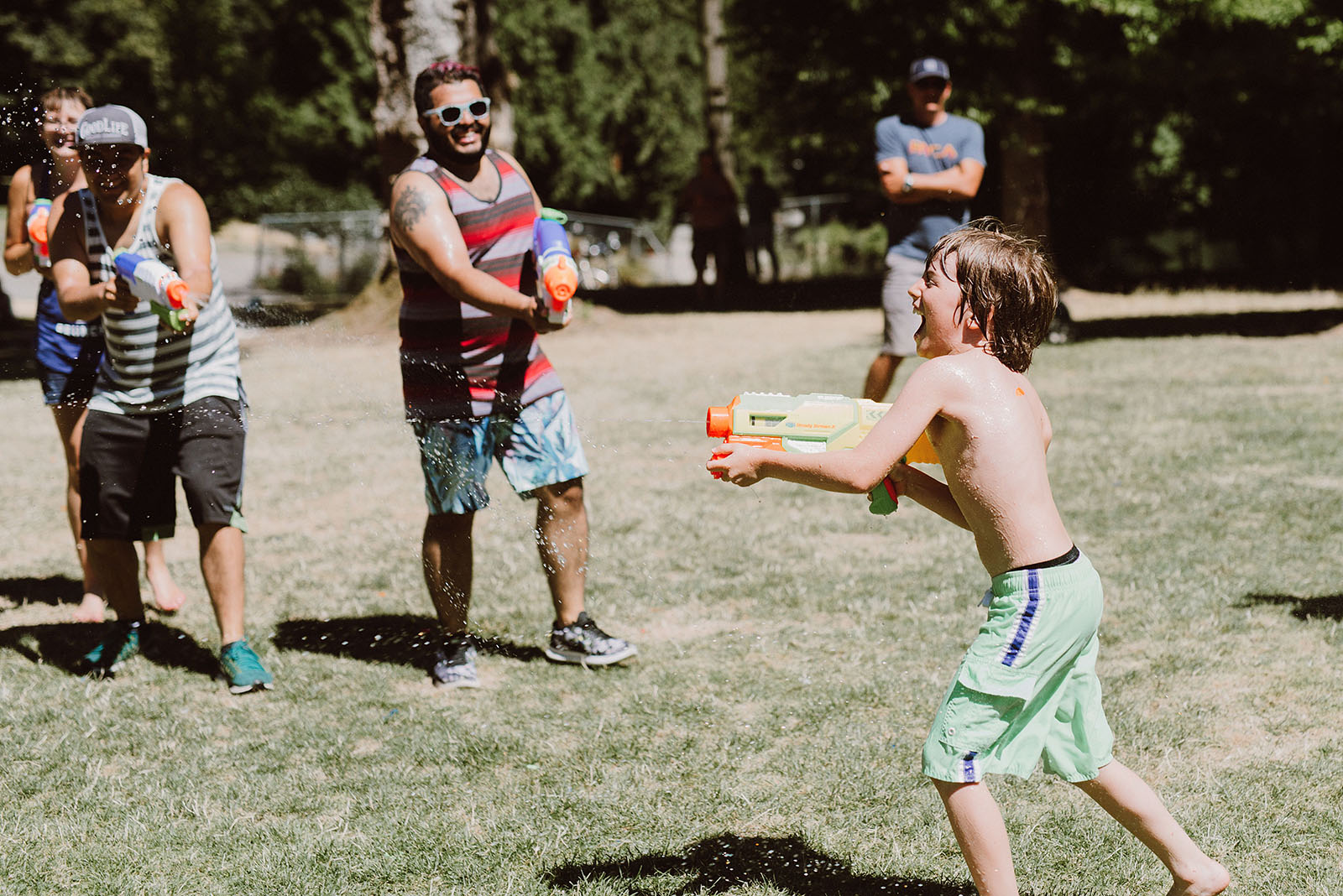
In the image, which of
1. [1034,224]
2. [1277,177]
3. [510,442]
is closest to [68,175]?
[510,442]

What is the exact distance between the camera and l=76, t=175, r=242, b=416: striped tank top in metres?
4.35

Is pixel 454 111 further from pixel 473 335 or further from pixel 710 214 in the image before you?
pixel 710 214

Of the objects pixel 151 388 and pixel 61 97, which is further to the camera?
pixel 61 97

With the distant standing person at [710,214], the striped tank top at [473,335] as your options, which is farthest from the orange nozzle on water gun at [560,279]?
the distant standing person at [710,214]

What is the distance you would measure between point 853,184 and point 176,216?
26288 millimetres

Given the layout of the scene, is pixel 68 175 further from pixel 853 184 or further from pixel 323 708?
pixel 853 184

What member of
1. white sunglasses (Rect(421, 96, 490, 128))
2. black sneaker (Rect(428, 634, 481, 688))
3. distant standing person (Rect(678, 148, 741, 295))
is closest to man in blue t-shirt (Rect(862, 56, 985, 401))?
black sneaker (Rect(428, 634, 481, 688))

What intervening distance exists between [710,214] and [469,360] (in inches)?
575

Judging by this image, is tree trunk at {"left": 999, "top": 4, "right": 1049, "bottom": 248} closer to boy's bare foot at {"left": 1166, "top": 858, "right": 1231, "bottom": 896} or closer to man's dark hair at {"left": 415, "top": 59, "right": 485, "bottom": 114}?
man's dark hair at {"left": 415, "top": 59, "right": 485, "bottom": 114}

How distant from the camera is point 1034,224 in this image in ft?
51.6

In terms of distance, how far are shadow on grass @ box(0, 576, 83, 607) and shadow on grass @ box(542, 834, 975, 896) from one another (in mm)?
3592

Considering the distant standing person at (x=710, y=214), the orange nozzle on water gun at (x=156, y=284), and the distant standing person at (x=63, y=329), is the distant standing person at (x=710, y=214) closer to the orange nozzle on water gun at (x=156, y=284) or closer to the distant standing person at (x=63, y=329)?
the distant standing person at (x=63, y=329)

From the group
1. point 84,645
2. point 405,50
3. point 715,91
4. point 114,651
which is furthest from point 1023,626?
point 715,91

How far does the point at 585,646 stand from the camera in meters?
Answer: 4.64
